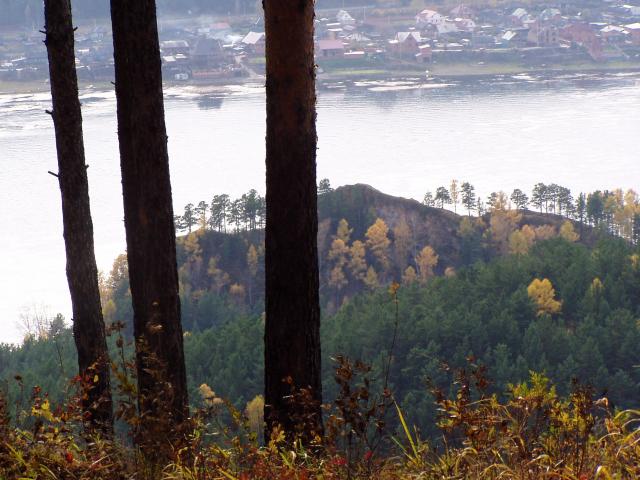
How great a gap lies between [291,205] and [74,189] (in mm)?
1797

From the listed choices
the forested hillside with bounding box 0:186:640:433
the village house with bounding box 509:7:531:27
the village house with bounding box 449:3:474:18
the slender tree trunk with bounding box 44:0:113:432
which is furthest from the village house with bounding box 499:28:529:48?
the slender tree trunk with bounding box 44:0:113:432

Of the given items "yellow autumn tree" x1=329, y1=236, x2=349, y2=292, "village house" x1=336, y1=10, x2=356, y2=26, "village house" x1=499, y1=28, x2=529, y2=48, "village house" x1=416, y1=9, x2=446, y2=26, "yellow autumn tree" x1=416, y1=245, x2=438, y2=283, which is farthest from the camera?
"village house" x1=416, y1=9, x2=446, y2=26

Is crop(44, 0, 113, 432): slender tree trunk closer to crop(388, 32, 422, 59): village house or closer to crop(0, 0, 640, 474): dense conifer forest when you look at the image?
crop(0, 0, 640, 474): dense conifer forest

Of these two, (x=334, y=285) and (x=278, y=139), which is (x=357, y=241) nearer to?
(x=334, y=285)

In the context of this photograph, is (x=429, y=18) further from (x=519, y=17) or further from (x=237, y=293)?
(x=237, y=293)

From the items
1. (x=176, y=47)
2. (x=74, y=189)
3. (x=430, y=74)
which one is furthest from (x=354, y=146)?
(x=74, y=189)

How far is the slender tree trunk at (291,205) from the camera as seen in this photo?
3.01 m

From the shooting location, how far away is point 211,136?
139 feet

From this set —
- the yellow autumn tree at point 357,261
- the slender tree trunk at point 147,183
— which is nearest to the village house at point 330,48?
the yellow autumn tree at point 357,261

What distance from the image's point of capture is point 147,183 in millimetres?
3324

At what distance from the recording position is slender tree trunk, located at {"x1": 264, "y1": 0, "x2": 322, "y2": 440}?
301 cm

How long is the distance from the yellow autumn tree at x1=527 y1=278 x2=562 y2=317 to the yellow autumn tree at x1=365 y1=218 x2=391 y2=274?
976cm

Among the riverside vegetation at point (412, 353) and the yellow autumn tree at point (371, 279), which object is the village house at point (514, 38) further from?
the yellow autumn tree at point (371, 279)

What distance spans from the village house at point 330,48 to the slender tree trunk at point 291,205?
48.4 m
